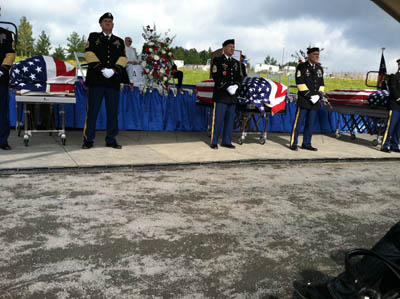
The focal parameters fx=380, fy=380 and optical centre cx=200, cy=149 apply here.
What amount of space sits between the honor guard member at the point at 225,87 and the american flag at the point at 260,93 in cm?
56

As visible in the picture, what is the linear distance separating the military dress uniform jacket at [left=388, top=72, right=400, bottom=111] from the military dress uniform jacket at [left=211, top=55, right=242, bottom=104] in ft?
10.7

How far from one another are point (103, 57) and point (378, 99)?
6497 mm

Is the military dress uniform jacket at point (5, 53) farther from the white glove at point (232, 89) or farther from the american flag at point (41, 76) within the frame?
the white glove at point (232, 89)

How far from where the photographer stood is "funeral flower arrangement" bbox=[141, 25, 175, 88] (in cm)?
916

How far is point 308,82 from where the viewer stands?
25.9ft

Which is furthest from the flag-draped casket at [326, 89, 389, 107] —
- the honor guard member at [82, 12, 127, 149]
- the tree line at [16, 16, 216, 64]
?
the tree line at [16, 16, 216, 64]

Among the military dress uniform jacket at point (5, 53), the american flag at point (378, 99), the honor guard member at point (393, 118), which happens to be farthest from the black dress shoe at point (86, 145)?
the american flag at point (378, 99)

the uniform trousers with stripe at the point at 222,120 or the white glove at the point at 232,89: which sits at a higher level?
the white glove at the point at 232,89

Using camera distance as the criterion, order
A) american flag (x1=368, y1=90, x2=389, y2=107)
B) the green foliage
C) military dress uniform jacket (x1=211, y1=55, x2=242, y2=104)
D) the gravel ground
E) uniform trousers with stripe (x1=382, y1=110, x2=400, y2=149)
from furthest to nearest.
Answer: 1. the green foliage
2. american flag (x1=368, y1=90, x2=389, y2=107)
3. uniform trousers with stripe (x1=382, y1=110, x2=400, y2=149)
4. military dress uniform jacket (x1=211, y1=55, x2=242, y2=104)
5. the gravel ground

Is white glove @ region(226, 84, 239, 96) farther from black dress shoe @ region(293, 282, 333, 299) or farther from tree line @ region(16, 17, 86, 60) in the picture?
tree line @ region(16, 17, 86, 60)

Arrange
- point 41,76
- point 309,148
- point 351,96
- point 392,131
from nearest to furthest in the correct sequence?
point 41,76
point 309,148
point 392,131
point 351,96

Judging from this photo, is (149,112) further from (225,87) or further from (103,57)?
Answer: (103,57)

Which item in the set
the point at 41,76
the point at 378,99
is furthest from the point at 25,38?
the point at 378,99

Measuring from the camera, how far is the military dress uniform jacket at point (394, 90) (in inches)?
312
